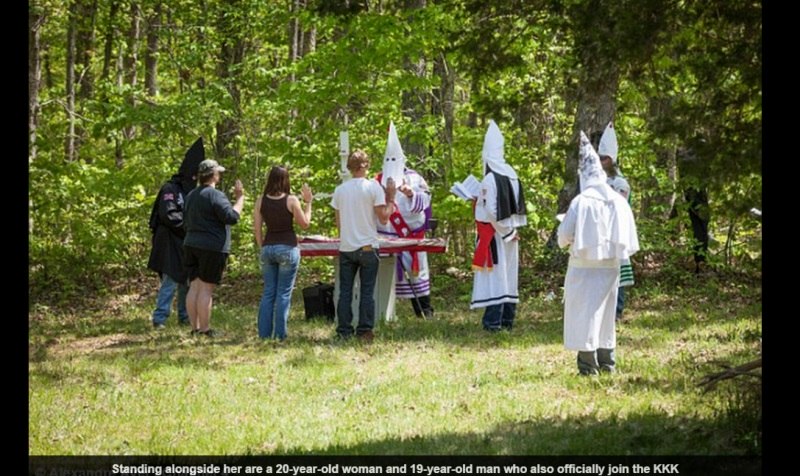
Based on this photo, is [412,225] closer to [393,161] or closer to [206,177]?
[393,161]

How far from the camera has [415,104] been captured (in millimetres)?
21047

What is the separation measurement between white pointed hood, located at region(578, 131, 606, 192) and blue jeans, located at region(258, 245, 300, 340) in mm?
3905

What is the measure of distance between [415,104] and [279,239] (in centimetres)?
919

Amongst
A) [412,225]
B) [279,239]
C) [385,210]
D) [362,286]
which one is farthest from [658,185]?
[279,239]

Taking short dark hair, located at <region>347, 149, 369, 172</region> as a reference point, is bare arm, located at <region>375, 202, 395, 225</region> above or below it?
below

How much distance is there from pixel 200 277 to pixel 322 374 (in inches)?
110

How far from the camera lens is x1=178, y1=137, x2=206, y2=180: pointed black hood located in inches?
548

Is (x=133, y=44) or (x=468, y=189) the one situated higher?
(x=133, y=44)

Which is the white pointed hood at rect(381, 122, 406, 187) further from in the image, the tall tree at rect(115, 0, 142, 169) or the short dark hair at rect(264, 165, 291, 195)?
the tall tree at rect(115, 0, 142, 169)

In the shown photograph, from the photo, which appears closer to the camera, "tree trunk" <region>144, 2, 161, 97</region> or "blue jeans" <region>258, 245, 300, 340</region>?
"blue jeans" <region>258, 245, 300, 340</region>

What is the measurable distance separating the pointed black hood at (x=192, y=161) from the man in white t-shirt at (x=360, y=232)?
2396 mm

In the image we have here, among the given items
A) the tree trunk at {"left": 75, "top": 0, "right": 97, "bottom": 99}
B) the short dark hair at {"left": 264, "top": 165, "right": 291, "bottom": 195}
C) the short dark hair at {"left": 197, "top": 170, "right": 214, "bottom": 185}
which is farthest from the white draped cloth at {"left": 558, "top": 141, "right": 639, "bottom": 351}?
the tree trunk at {"left": 75, "top": 0, "right": 97, "bottom": 99}
